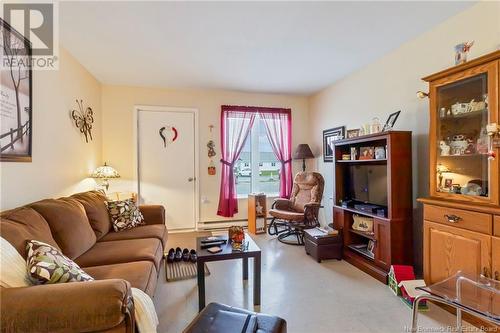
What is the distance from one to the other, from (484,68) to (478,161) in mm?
647

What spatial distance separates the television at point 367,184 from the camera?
260 centimetres

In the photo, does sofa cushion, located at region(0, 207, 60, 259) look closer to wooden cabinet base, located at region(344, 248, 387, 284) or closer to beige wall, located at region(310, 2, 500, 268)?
wooden cabinet base, located at region(344, 248, 387, 284)

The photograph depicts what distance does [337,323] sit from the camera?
5.81 ft

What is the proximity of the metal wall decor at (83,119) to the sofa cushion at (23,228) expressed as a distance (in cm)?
173

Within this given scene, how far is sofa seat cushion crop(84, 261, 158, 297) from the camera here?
1.54 metres

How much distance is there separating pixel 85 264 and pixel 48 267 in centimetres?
63

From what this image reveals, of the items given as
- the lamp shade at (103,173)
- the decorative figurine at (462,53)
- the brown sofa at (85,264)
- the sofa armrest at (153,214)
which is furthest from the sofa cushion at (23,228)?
the decorative figurine at (462,53)

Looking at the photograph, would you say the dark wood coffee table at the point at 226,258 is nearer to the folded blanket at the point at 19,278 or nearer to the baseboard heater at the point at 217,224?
the folded blanket at the point at 19,278

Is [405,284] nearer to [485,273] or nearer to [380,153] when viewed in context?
[485,273]

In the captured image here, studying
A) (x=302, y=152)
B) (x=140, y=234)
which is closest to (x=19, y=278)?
(x=140, y=234)

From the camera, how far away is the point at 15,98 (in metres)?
1.88

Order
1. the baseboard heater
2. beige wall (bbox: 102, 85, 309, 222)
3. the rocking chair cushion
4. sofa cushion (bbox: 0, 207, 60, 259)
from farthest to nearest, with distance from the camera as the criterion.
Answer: the baseboard heater → beige wall (bbox: 102, 85, 309, 222) → the rocking chair cushion → sofa cushion (bbox: 0, 207, 60, 259)

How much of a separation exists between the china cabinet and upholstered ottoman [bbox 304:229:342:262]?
98 cm

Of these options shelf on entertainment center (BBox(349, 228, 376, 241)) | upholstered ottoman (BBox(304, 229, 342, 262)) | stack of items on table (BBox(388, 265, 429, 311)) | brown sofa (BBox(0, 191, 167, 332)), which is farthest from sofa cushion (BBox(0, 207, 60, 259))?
shelf on entertainment center (BBox(349, 228, 376, 241))
